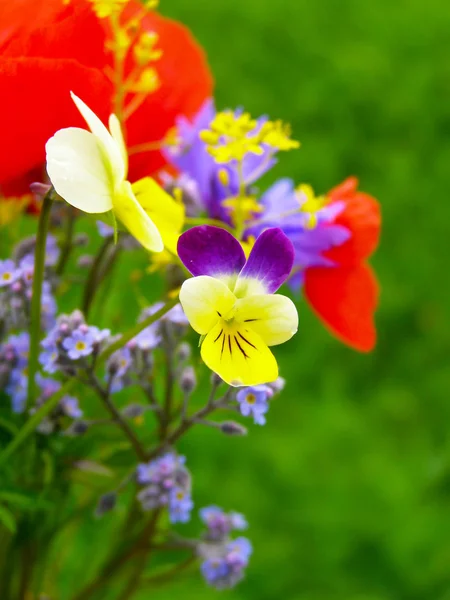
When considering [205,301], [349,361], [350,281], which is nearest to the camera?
[205,301]

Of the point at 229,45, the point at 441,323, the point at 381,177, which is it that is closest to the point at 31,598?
the point at 441,323

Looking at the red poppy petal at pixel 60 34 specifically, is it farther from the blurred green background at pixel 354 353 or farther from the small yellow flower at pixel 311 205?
the blurred green background at pixel 354 353

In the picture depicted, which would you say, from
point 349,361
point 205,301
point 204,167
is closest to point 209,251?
point 205,301

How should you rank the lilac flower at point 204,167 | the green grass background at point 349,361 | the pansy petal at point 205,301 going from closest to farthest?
the pansy petal at point 205,301 < the lilac flower at point 204,167 < the green grass background at point 349,361

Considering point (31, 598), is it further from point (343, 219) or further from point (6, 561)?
point (343, 219)

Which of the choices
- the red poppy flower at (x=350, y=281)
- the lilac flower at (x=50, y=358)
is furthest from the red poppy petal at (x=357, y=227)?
the lilac flower at (x=50, y=358)

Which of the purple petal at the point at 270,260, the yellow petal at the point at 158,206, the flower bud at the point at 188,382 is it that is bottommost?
the flower bud at the point at 188,382

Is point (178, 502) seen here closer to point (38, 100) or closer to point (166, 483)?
point (166, 483)

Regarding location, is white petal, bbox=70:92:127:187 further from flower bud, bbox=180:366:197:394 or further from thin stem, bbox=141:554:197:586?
thin stem, bbox=141:554:197:586
